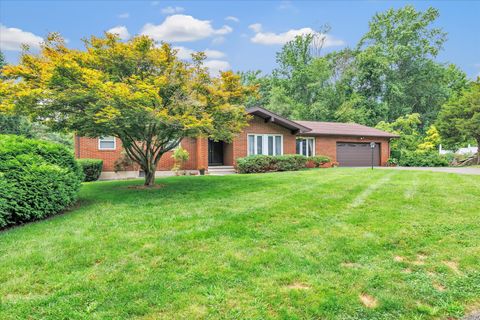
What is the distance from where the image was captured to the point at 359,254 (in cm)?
413

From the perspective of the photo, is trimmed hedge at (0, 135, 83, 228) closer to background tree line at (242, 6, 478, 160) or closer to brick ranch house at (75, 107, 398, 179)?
brick ranch house at (75, 107, 398, 179)

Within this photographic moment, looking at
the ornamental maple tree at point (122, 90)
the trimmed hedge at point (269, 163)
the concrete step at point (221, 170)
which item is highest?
the ornamental maple tree at point (122, 90)

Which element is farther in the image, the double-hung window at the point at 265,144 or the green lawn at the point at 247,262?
the double-hung window at the point at 265,144

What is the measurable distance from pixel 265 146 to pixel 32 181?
1392 cm

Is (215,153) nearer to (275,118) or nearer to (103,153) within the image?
(275,118)

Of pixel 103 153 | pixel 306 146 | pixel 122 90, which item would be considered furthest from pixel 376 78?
pixel 122 90

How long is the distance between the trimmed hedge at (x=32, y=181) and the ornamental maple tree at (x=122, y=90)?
4.42 feet

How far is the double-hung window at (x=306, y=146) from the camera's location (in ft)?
67.1

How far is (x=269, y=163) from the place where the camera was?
1650cm

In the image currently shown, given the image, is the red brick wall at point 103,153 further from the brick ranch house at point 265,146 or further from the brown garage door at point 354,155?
the brown garage door at point 354,155

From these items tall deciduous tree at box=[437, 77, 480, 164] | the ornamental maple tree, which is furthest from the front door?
tall deciduous tree at box=[437, 77, 480, 164]

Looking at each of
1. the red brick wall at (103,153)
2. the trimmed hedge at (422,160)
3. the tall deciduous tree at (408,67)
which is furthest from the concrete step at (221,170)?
the tall deciduous tree at (408,67)

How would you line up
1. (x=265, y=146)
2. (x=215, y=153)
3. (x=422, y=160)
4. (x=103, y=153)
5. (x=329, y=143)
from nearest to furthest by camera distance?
1. (x=103, y=153)
2. (x=265, y=146)
3. (x=215, y=153)
4. (x=329, y=143)
5. (x=422, y=160)

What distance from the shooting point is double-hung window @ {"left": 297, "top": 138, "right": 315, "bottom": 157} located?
20464 mm
